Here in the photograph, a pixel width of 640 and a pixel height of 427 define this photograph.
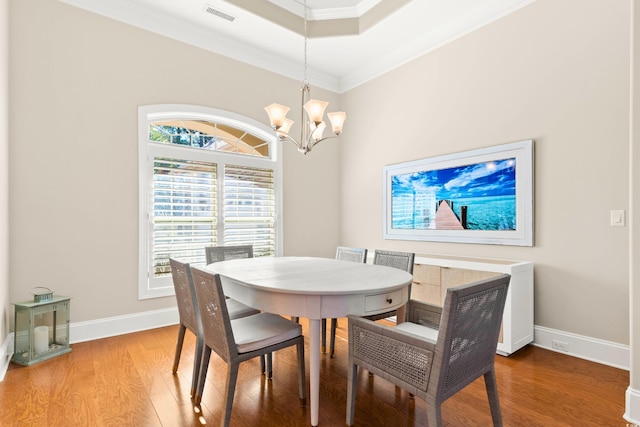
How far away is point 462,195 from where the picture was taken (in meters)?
3.68

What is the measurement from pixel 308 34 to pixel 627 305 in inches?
162

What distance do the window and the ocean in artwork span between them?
5.51ft

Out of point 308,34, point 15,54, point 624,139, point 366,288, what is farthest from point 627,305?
point 15,54

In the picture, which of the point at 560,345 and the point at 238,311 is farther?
the point at 560,345

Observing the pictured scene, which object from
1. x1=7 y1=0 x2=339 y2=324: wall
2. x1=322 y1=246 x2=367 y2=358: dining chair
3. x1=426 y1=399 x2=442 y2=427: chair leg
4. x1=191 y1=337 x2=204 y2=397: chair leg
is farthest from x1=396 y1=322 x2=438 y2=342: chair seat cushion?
x1=7 y1=0 x2=339 y2=324: wall

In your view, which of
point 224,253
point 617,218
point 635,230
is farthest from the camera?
A: point 224,253

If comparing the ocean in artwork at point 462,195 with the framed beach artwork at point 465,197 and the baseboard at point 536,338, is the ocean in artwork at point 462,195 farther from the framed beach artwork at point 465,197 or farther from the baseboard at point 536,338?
the baseboard at point 536,338

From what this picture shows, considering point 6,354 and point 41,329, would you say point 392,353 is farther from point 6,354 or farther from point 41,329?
point 6,354

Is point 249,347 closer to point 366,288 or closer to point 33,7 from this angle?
point 366,288

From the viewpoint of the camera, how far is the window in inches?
143

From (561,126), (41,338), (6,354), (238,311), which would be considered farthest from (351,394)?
(561,126)

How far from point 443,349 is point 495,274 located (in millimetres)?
1740

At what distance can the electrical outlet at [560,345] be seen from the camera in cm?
295

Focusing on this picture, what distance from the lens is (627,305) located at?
2.64 meters
